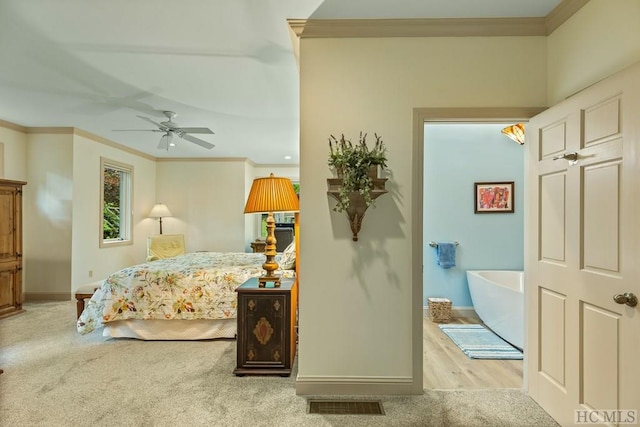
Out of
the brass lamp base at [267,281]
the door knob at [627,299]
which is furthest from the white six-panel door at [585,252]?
the brass lamp base at [267,281]

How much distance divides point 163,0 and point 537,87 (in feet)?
8.54

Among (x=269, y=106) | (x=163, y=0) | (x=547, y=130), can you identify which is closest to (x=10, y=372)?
(x=163, y=0)

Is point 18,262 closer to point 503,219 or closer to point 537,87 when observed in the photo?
point 537,87

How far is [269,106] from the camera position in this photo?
394 cm

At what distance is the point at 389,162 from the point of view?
237cm

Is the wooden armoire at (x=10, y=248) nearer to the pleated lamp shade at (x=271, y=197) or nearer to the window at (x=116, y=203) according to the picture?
the window at (x=116, y=203)

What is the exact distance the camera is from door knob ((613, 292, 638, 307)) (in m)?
1.53

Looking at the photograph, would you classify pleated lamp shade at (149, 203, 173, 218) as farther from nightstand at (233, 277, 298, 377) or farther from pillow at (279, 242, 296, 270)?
nightstand at (233, 277, 298, 377)

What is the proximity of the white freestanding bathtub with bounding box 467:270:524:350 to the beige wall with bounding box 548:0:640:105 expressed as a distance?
6.66ft

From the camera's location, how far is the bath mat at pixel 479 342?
308 centimetres

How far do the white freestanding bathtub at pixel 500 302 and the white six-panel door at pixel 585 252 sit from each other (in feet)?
3.47

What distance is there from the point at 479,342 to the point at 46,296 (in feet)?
19.3

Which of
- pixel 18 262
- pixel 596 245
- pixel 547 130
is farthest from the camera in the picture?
pixel 18 262

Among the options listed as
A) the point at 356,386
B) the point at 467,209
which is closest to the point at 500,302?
the point at 467,209
